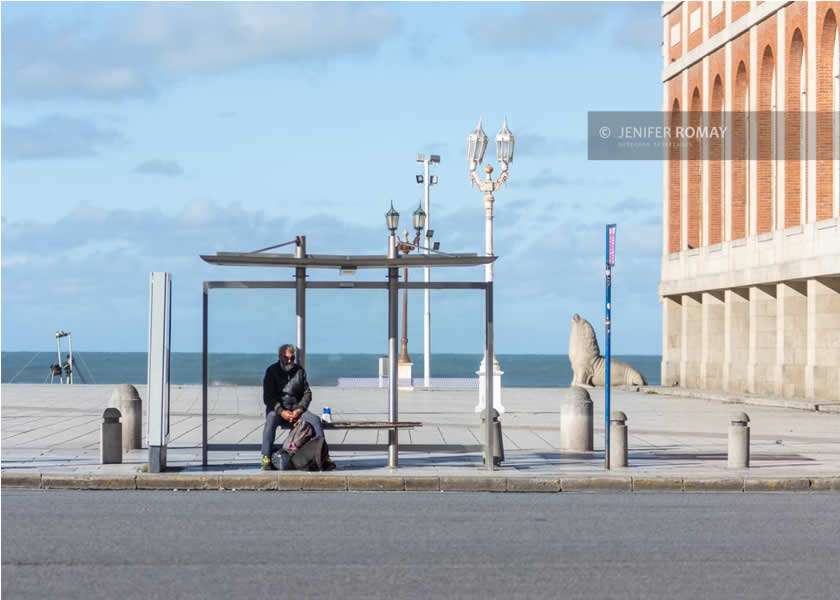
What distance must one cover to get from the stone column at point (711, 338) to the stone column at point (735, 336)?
1962 millimetres

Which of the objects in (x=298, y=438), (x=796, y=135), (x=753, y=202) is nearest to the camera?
(x=298, y=438)

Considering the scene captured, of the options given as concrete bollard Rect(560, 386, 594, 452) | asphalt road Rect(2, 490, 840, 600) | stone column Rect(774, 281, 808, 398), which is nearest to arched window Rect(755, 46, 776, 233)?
stone column Rect(774, 281, 808, 398)

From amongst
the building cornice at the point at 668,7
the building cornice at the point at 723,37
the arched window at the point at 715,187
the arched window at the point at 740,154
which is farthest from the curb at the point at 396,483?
the building cornice at the point at 668,7

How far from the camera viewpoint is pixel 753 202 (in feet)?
147

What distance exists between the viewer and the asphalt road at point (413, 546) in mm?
9102

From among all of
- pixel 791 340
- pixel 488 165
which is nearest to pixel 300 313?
pixel 488 165

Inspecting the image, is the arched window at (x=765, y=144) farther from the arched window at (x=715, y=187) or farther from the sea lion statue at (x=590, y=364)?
the sea lion statue at (x=590, y=364)

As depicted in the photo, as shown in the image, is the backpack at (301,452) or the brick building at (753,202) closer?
the backpack at (301,452)

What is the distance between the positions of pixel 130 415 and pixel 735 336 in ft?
98.2

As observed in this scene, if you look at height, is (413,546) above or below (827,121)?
below

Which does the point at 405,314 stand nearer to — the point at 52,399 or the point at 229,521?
the point at 52,399

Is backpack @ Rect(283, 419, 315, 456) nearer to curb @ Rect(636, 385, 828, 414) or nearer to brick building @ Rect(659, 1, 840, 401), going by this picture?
curb @ Rect(636, 385, 828, 414)

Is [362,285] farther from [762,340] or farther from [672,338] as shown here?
[672,338]

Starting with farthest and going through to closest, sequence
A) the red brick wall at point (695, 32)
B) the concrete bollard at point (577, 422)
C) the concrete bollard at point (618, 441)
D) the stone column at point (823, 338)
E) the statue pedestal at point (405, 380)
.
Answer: the red brick wall at point (695, 32) < the statue pedestal at point (405, 380) < the stone column at point (823, 338) < the concrete bollard at point (577, 422) < the concrete bollard at point (618, 441)
